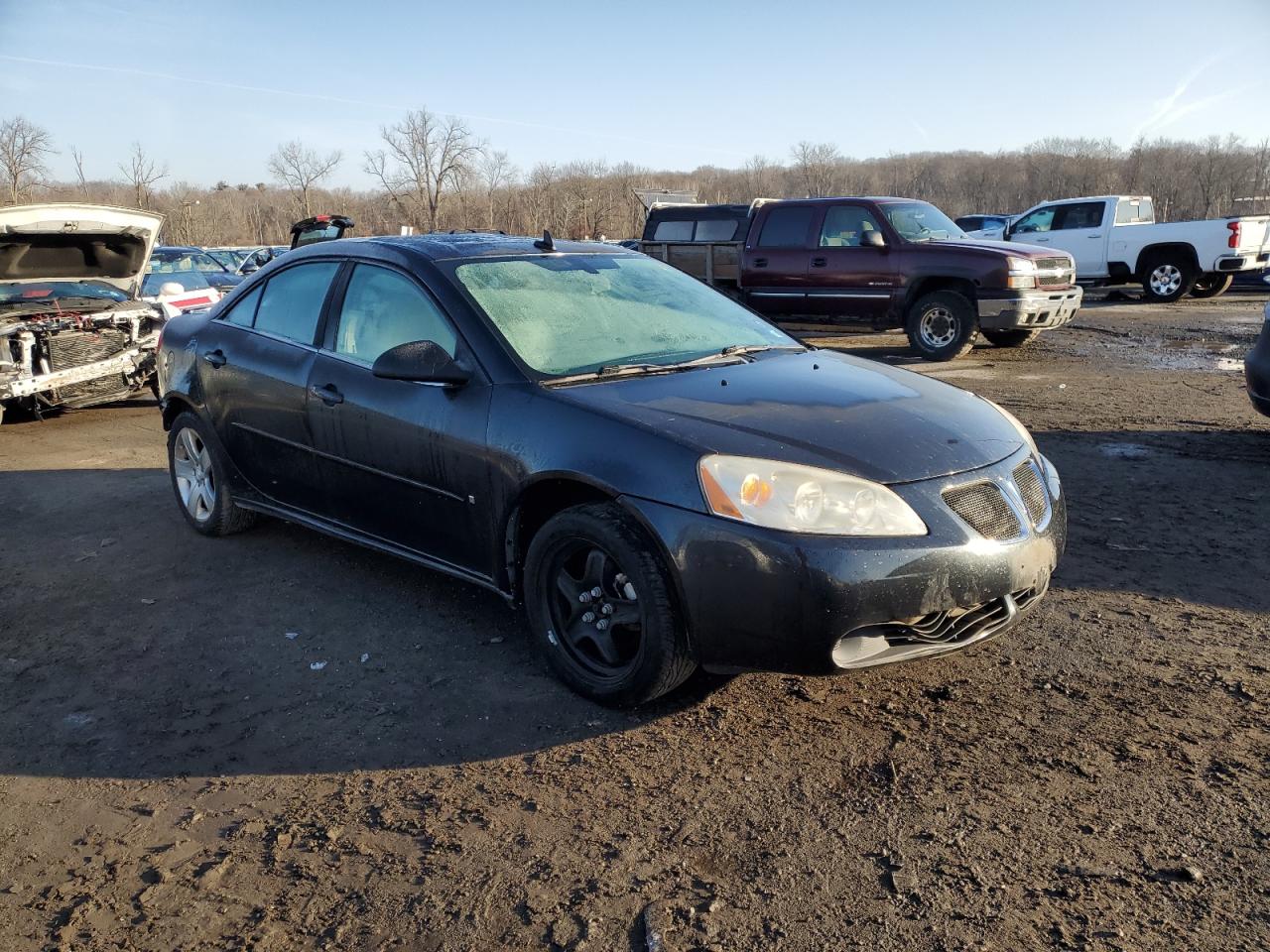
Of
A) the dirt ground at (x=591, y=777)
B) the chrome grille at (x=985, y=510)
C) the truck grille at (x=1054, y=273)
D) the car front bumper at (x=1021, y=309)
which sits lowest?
the dirt ground at (x=591, y=777)

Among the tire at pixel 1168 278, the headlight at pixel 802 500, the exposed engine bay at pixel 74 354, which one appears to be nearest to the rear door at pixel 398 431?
the headlight at pixel 802 500

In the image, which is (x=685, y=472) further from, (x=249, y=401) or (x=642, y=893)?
(x=249, y=401)

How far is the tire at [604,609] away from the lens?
10.5 ft

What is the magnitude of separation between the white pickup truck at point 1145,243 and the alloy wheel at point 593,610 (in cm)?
1703

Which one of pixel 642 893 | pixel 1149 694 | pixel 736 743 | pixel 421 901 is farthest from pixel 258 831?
pixel 1149 694

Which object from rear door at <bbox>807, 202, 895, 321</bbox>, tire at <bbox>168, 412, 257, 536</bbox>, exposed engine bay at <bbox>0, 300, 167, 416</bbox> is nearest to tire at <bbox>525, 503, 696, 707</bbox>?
tire at <bbox>168, 412, 257, 536</bbox>

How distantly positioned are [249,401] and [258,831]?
2.60 m

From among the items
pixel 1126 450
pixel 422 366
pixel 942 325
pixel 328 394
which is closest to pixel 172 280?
pixel 942 325

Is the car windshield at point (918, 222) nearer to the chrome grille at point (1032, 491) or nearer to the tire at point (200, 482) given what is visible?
the tire at point (200, 482)

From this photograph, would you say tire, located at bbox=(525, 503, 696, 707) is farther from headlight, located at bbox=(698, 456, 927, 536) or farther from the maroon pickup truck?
the maroon pickup truck

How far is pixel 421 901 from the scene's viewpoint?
8.20 ft

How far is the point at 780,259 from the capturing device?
42.7ft

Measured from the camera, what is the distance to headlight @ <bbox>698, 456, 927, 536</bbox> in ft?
9.90

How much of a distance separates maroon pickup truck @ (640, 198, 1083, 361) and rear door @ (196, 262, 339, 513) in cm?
861
